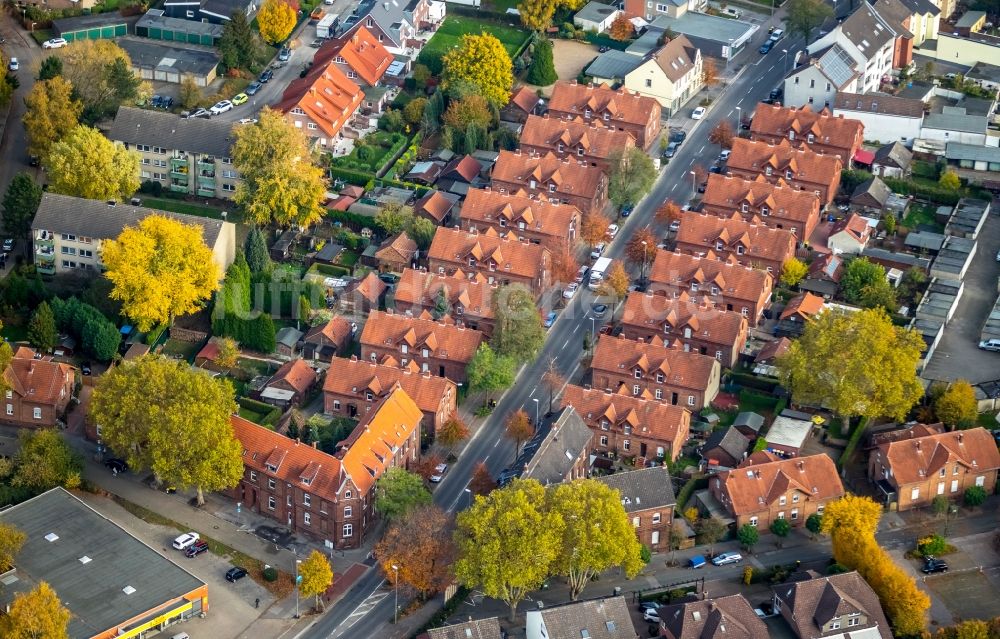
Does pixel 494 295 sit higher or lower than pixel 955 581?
higher

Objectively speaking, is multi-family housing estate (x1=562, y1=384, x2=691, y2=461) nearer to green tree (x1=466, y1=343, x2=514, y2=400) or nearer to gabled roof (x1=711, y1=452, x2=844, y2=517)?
gabled roof (x1=711, y1=452, x2=844, y2=517)

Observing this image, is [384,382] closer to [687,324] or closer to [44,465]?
[687,324]

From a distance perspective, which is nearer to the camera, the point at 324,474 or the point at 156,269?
the point at 324,474

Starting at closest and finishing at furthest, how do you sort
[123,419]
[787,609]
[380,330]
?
[787,609] → [123,419] → [380,330]

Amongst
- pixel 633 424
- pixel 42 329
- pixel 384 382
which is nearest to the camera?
pixel 633 424

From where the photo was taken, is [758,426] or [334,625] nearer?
[334,625]

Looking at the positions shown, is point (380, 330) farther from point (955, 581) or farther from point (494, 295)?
point (955, 581)

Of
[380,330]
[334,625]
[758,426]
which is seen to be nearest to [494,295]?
[380,330]

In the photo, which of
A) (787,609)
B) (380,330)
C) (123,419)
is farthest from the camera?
(380,330)

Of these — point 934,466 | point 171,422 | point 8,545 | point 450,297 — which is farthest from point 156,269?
point 934,466
